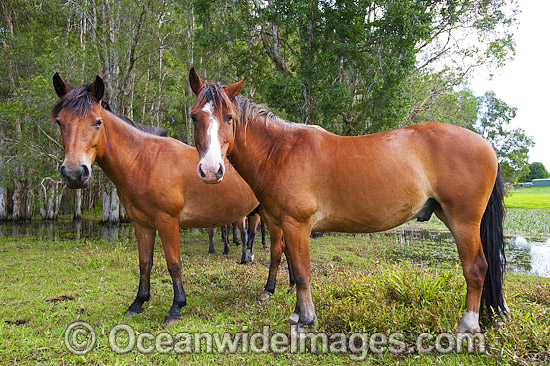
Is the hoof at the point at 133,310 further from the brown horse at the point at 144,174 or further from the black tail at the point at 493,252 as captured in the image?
the black tail at the point at 493,252

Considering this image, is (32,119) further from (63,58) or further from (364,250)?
(364,250)

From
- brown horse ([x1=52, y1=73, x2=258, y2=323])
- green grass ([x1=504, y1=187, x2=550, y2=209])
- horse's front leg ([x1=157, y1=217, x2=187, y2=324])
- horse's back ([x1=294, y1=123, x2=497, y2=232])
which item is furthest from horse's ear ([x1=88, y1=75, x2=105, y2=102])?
green grass ([x1=504, y1=187, x2=550, y2=209])

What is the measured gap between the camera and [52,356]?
272cm

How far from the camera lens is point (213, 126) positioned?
8.90 feet

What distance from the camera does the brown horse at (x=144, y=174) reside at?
305 centimetres

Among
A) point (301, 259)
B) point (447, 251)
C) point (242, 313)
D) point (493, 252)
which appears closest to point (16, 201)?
point (242, 313)

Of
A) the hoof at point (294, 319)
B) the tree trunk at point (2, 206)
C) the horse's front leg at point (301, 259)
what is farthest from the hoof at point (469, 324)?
the tree trunk at point (2, 206)

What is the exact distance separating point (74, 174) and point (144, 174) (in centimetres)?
89

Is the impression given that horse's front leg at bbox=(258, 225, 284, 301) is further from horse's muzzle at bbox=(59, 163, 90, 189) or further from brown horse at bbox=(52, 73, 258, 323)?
horse's muzzle at bbox=(59, 163, 90, 189)

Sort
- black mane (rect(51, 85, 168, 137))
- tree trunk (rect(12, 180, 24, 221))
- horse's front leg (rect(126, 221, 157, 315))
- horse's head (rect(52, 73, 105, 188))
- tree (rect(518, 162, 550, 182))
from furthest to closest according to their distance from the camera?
tree (rect(518, 162, 550, 182)) < tree trunk (rect(12, 180, 24, 221)) < horse's front leg (rect(126, 221, 157, 315)) < black mane (rect(51, 85, 168, 137)) < horse's head (rect(52, 73, 105, 188))

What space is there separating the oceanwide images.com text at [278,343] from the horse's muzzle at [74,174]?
1521 millimetres

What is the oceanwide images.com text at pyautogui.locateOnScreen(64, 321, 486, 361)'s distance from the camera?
2.73 meters

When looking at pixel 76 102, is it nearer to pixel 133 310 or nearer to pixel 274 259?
pixel 133 310

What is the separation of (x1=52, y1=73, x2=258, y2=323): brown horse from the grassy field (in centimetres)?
57
